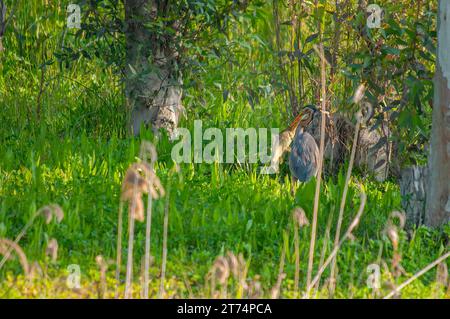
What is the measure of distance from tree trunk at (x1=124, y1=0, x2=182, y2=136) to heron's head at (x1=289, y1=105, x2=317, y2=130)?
0.93m

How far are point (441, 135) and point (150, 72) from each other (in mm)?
2366

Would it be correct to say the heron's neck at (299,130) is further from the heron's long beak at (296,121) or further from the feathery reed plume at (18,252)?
the feathery reed plume at (18,252)

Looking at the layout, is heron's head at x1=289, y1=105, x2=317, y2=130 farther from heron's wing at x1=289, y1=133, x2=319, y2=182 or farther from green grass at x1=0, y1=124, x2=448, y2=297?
green grass at x1=0, y1=124, x2=448, y2=297

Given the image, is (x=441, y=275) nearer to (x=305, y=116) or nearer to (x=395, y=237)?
(x=395, y=237)

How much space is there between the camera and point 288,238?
5.01 metres

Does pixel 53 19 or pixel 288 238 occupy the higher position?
pixel 53 19

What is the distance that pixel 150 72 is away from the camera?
6.75 metres

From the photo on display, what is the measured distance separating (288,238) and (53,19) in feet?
15.6

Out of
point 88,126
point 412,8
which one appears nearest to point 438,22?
point 412,8

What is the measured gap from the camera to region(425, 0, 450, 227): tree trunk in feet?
16.8

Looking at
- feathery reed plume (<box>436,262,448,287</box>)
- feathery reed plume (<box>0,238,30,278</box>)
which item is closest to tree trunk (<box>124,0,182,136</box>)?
feathery reed plume (<box>0,238,30,278</box>)

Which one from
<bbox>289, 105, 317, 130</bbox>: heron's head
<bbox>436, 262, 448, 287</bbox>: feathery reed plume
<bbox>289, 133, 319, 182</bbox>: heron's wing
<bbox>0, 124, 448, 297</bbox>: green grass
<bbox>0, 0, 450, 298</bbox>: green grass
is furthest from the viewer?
<bbox>289, 105, 317, 130</bbox>: heron's head

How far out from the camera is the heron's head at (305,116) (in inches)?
257
